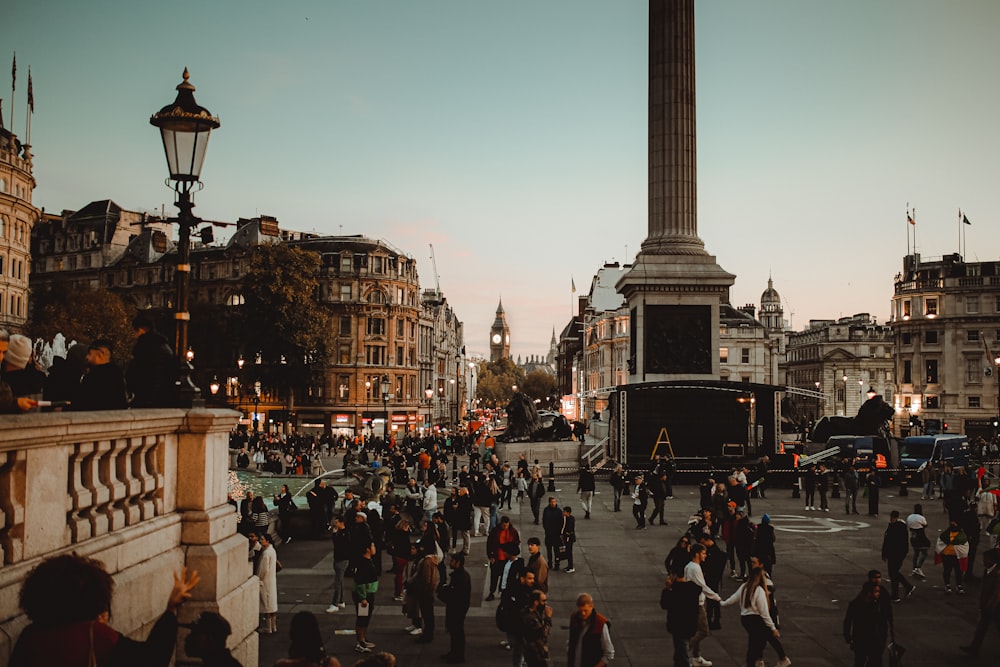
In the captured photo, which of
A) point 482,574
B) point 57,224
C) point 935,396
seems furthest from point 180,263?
point 57,224

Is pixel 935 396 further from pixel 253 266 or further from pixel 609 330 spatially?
pixel 253 266

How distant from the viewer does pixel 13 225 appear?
61.2 metres

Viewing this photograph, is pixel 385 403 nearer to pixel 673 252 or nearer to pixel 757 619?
pixel 673 252

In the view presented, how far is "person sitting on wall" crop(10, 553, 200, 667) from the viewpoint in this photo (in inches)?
179

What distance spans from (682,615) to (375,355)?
70010 millimetres

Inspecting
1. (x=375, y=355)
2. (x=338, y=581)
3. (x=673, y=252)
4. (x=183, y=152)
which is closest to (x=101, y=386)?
(x=183, y=152)

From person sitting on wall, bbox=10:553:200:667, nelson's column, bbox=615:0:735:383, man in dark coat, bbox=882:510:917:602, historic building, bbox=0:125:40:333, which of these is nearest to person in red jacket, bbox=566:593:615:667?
person sitting on wall, bbox=10:553:200:667

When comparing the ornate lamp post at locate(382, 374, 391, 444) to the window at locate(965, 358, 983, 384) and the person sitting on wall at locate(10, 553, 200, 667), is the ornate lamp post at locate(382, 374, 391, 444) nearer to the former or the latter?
the person sitting on wall at locate(10, 553, 200, 667)

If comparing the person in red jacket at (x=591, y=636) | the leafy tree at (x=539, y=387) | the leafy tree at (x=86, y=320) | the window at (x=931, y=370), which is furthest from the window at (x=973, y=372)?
the leafy tree at (x=539, y=387)

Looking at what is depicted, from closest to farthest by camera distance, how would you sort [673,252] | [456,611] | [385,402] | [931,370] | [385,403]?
[456,611] < [673,252] < [385,402] < [385,403] < [931,370]

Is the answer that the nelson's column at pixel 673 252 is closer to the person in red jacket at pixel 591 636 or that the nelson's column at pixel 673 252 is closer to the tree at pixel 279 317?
the tree at pixel 279 317

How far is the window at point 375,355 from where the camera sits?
7869 cm

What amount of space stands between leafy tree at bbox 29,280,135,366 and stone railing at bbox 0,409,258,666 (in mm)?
46596

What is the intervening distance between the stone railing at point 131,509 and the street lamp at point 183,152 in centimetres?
124
